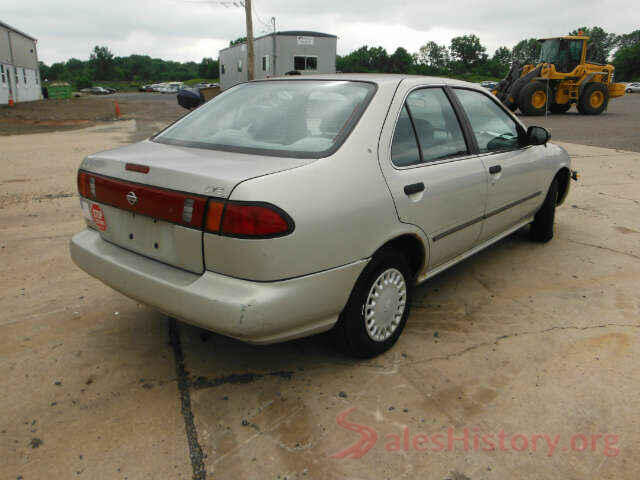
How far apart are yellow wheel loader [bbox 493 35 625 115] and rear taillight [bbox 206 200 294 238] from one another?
18.7m

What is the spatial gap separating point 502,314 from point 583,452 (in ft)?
4.44

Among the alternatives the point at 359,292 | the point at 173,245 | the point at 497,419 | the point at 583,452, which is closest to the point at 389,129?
the point at 359,292

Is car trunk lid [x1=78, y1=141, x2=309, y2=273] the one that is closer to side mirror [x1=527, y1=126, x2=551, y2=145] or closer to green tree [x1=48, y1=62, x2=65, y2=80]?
side mirror [x1=527, y1=126, x2=551, y2=145]

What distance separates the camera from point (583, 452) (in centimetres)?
217

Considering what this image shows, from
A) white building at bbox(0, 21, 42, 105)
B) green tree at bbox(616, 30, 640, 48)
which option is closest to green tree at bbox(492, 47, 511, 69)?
green tree at bbox(616, 30, 640, 48)

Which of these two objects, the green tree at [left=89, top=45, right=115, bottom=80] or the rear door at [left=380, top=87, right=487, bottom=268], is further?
the green tree at [left=89, top=45, right=115, bottom=80]

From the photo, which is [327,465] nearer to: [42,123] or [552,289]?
[552,289]

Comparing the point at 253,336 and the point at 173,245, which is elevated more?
the point at 173,245

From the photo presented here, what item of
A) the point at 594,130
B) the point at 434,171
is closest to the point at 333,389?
the point at 434,171

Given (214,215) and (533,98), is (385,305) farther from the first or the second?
(533,98)

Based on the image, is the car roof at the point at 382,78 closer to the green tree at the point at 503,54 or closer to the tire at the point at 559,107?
the tire at the point at 559,107

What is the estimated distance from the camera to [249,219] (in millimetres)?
2084

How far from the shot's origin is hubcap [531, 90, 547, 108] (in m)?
18.9

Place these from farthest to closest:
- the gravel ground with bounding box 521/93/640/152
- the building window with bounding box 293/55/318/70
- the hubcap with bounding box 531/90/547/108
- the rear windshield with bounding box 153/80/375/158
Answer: the building window with bounding box 293/55/318/70
the hubcap with bounding box 531/90/547/108
the gravel ground with bounding box 521/93/640/152
the rear windshield with bounding box 153/80/375/158
